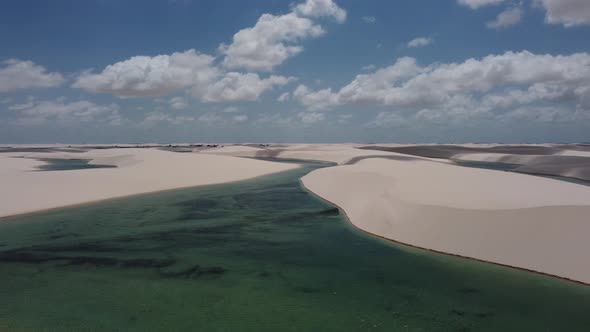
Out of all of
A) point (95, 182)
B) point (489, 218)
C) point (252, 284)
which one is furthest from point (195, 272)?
point (95, 182)

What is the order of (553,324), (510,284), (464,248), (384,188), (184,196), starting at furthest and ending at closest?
1. (184,196)
2. (384,188)
3. (464,248)
4. (510,284)
5. (553,324)

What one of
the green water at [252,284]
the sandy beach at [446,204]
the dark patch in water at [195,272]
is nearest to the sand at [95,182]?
the sandy beach at [446,204]

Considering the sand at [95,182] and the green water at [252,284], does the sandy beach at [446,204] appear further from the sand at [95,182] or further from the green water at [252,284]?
the green water at [252,284]

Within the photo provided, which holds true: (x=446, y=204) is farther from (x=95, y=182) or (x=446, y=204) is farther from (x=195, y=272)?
(x=95, y=182)

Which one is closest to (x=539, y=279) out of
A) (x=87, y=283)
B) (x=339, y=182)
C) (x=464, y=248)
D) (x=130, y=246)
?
(x=464, y=248)

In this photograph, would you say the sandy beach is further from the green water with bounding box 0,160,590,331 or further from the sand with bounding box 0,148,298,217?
the green water with bounding box 0,160,590,331

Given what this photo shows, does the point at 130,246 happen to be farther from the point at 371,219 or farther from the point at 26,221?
the point at 371,219
